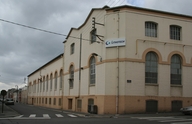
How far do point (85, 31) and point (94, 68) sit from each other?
→ 17.2 feet

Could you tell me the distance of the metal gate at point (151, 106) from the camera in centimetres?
2358

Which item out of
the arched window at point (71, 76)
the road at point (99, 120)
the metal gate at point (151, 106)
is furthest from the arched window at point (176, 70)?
the arched window at point (71, 76)

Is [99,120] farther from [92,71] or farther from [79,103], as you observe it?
[79,103]

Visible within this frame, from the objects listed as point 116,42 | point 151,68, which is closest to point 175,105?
point 151,68

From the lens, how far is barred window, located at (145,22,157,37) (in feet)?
81.1

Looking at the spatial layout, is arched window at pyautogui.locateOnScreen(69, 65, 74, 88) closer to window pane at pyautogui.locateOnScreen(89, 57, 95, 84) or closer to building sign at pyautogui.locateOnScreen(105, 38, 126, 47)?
window pane at pyautogui.locateOnScreen(89, 57, 95, 84)

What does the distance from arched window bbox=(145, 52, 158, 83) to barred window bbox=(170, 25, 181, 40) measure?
306 centimetres

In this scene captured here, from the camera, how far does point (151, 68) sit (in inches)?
961

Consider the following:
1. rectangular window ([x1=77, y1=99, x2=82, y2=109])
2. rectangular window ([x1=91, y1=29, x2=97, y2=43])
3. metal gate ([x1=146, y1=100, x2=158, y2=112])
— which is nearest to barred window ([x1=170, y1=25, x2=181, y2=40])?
metal gate ([x1=146, y1=100, x2=158, y2=112])

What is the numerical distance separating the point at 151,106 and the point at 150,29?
7433 mm

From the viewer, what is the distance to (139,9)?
79.0ft

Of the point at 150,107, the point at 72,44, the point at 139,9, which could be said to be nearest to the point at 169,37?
the point at 139,9

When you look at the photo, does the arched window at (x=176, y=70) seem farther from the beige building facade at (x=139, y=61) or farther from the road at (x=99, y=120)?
the road at (x=99, y=120)

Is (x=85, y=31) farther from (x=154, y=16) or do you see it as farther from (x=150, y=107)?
(x=150, y=107)
